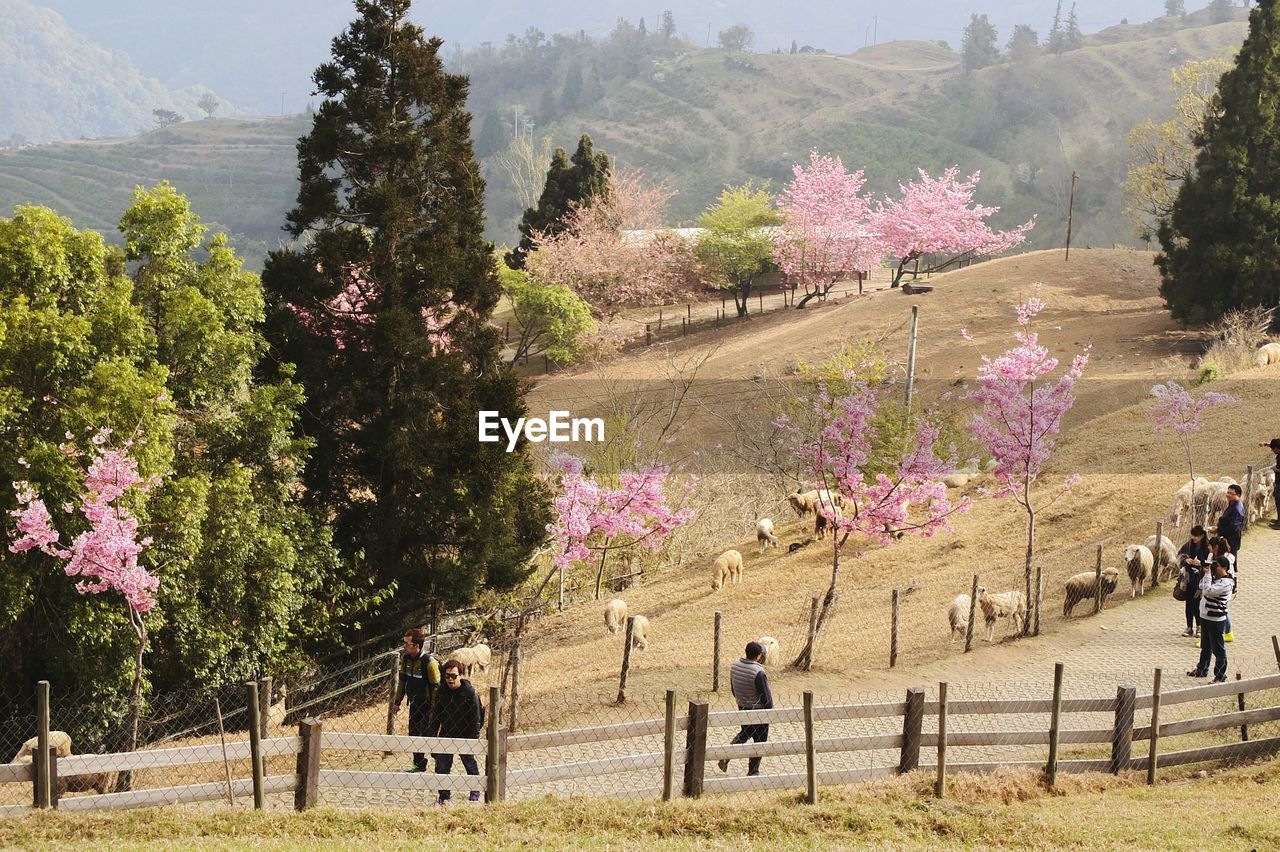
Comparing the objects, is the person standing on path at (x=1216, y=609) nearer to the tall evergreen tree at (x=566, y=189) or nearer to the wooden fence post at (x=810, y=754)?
the wooden fence post at (x=810, y=754)

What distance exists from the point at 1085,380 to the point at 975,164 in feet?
361

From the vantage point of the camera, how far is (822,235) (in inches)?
2653

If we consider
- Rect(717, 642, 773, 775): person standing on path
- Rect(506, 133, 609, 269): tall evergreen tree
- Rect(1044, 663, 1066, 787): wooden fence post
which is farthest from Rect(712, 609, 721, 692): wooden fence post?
Rect(506, 133, 609, 269): tall evergreen tree

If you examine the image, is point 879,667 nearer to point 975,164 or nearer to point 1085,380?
point 1085,380

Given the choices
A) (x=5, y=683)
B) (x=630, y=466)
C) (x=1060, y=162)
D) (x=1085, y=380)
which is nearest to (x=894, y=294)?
(x=1085, y=380)

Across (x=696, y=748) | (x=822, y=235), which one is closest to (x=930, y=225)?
(x=822, y=235)

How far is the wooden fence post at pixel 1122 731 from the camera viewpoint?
1250 centimetres

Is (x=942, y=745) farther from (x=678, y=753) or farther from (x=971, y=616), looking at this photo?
(x=971, y=616)

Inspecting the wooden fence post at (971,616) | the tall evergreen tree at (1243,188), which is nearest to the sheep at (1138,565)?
the wooden fence post at (971,616)

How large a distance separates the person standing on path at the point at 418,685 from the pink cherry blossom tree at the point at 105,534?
462cm

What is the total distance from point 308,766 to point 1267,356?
34.0 meters

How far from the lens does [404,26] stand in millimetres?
24047

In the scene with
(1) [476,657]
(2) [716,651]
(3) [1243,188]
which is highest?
(3) [1243,188]

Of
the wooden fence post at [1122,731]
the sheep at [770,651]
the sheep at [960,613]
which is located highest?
the wooden fence post at [1122,731]
